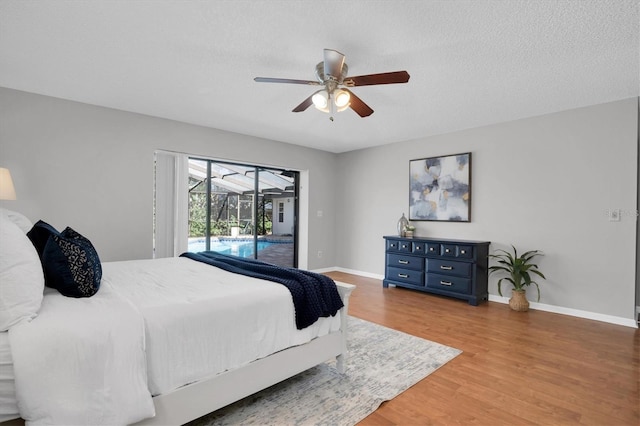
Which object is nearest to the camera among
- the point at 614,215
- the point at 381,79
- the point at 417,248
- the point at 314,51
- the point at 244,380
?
the point at 244,380

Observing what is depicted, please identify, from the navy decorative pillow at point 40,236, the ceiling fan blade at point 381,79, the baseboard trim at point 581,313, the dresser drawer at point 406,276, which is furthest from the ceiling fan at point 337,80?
the baseboard trim at point 581,313

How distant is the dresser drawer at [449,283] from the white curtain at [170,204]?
366cm

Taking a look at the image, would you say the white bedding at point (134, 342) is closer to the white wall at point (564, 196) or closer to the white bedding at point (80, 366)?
the white bedding at point (80, 366)

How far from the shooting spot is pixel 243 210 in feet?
19.4

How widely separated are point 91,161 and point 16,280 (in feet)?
9.88

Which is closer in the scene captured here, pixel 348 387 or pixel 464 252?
pixel 348 387

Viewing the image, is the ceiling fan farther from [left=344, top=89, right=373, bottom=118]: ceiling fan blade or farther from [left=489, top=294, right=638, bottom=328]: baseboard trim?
[left=489, top=294, right=638, bottom=328]: baseboard trim

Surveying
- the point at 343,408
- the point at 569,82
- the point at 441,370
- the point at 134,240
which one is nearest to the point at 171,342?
the point at 343,408

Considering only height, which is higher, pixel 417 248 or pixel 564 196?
pixel 564 196

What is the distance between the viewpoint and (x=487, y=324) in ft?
11.4

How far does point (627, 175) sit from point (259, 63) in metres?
4.15

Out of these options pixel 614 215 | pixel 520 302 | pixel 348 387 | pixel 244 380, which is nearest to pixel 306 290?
pixel 244 380

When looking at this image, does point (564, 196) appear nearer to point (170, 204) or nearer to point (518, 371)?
point (518, 371)

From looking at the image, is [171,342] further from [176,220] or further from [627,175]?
[627,175]
